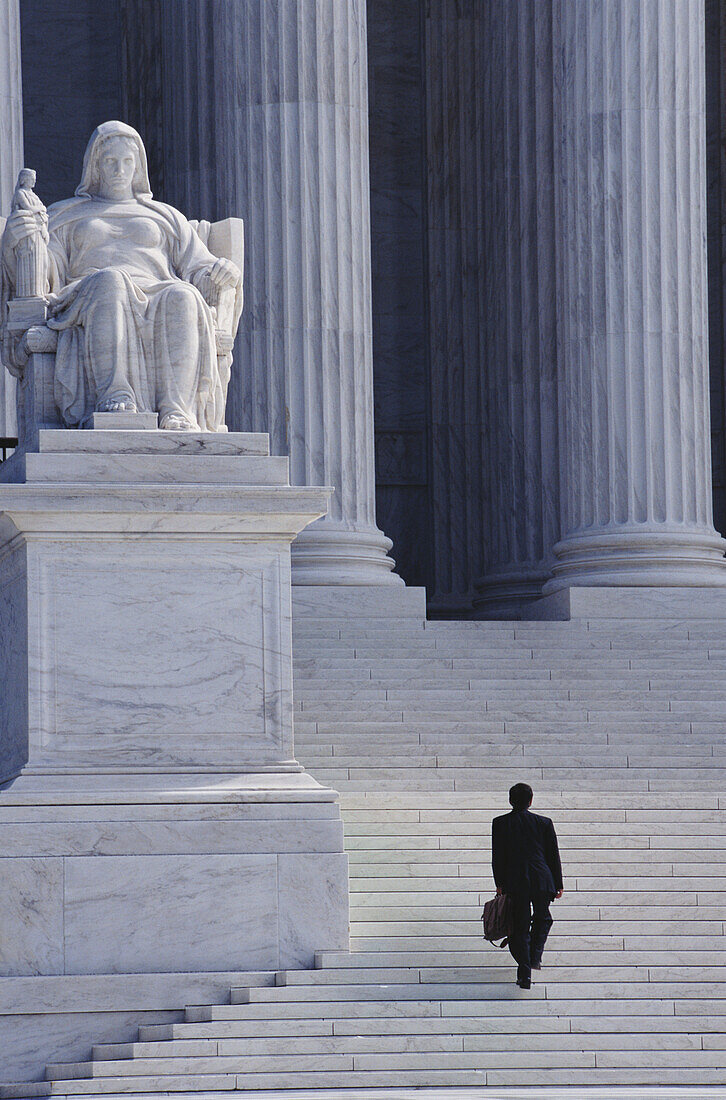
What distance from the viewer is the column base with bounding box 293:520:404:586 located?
75.0 feet

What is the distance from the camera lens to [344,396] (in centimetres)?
2352

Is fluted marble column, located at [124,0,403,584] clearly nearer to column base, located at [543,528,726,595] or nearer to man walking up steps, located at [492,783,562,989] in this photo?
column base, located at [543,528,726,595]

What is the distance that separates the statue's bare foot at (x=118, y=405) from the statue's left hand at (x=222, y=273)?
1.49m

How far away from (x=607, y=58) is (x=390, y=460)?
932 cm

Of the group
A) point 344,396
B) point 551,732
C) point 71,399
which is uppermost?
point 344,396

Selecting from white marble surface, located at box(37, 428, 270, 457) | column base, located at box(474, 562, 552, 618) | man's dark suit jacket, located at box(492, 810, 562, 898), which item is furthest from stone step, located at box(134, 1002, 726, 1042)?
column base, located at box(474, 562, 552, 618)

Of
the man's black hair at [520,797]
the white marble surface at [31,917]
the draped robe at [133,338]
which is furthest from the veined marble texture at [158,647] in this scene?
the man's black hair at [520,797]

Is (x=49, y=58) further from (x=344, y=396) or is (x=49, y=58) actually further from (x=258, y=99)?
(x=344, y=396)

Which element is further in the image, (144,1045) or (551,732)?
(551,732)

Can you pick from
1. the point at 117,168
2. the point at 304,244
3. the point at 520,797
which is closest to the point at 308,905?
the point at 520,797

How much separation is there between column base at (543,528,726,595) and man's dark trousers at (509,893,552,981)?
1020cm

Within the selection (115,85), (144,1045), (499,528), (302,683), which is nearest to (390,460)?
(499,528)

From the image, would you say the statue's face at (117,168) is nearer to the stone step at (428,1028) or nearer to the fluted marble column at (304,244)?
the stone step at (428,1028)

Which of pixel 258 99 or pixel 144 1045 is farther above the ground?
pixel 258 99
